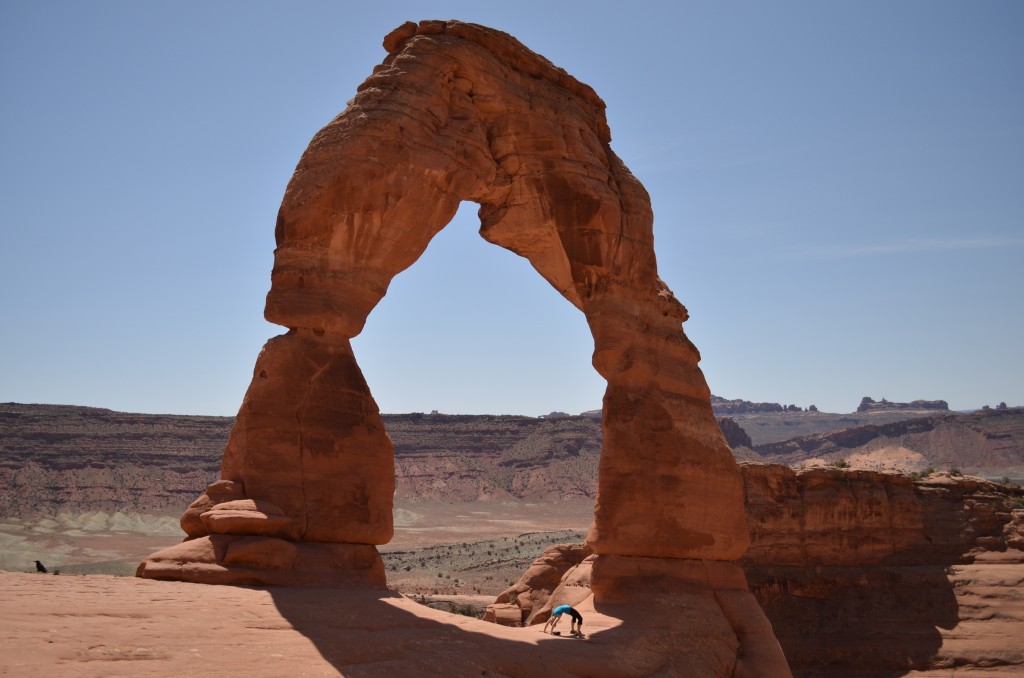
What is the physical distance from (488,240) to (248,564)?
6.92 metres

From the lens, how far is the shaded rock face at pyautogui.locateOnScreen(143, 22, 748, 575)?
12.2 meters

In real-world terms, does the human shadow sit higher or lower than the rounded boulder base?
lower

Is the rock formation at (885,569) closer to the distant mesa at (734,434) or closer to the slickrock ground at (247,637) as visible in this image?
the slickrock ground at (247,637)

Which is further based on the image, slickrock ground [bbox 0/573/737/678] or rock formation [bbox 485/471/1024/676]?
rock formation [bbox 485/471/1024/676]

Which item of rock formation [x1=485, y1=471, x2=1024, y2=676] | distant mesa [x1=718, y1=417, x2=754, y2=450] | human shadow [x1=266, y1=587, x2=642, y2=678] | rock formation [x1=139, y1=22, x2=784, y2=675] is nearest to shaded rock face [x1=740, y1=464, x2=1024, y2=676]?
rock formation [x1=485, y1=471, x2=1024, y2=676]

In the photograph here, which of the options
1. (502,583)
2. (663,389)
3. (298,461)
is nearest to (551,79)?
(663,389)

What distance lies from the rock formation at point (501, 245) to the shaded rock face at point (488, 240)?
24 mm

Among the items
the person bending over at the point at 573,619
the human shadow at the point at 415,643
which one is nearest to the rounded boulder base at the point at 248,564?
the human shadow at the point at 415,643

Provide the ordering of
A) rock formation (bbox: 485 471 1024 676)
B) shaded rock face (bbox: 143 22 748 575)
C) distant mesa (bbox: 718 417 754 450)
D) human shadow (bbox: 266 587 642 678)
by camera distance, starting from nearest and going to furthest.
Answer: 1. human shadow (bbox: 266 587 642 678)
2. shaded rock face (bbox: 143 22 748 575)
3. rock formation (bbox: 485 471 1024 676)
4. distant mesa (bbox: 718 417 754 450)

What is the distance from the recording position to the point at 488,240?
1612cm

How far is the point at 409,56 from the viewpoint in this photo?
46.3 feet

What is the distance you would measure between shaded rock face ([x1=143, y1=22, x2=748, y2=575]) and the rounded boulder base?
32cm

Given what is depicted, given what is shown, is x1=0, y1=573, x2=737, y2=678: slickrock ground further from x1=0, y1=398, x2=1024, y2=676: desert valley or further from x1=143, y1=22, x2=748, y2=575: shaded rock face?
x1=143, y1=22, x2=748, y2=575: shaded rock face

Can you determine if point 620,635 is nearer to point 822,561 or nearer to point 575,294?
point 575,294
